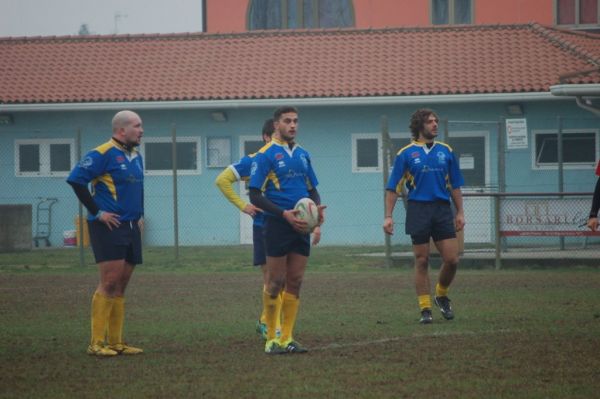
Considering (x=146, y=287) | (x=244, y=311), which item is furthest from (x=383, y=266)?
(x=244, y=311)

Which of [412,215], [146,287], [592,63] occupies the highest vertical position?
[592,63]

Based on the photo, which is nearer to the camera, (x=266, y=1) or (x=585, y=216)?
(x=585, y=216)

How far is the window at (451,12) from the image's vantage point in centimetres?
3469

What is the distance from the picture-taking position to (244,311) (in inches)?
551

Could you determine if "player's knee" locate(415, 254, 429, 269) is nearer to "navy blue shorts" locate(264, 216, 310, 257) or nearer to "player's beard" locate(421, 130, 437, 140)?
"player's beard" locate(421, 130, 437, 140)

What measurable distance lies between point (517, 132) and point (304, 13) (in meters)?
11.1

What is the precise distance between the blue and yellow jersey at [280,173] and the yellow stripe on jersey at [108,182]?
1.10 m

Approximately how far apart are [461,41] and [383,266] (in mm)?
11587

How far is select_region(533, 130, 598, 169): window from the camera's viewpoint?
1094 inches

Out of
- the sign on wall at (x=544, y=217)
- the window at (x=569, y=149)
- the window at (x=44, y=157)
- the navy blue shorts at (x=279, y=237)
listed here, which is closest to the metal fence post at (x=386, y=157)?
the sign on wall at (x=544, y=217)

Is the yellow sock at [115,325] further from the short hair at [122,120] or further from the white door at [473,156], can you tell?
the white door at [473,156]

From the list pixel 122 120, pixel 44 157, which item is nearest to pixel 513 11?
pixel 44 157

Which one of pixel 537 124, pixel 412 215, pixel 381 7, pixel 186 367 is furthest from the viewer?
Answer: pixel 381 7

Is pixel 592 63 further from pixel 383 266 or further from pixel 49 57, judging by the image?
pixel 49 57
